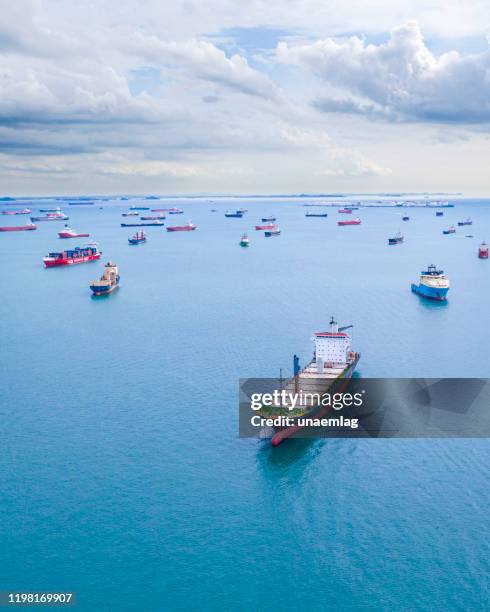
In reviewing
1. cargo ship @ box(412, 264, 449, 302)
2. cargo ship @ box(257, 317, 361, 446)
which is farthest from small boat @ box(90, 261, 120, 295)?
cargo ship @ box(412, 264, 449, 302)

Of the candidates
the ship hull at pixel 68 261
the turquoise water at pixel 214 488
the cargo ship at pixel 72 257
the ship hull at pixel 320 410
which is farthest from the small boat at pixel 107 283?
the ship hull at pixel 320 410

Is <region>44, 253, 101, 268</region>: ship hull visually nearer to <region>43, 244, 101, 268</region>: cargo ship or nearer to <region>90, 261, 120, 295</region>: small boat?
<region>43, 244, 101, 268</region>: cargo ship

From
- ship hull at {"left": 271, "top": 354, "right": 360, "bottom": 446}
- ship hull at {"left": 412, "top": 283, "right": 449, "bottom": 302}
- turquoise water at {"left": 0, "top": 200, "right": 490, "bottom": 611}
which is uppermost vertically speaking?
ship hull at {"left": 412, "top": 283, "right": 449, "bottom": 302}

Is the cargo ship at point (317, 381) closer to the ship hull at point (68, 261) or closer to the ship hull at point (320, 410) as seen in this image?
the ship hull at point (320, 410)

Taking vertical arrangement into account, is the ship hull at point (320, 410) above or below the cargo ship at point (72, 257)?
below

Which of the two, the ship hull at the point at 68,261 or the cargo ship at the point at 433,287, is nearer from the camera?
the cargo ship at the point at 433,287

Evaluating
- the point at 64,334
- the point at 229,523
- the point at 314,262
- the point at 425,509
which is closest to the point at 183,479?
Result: the point at 229,523

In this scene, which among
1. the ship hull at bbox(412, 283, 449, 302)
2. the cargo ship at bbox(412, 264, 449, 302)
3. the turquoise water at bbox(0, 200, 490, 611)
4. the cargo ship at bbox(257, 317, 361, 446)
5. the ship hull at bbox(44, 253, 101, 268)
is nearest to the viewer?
the turquoise water at bbox(0, 200, 490, 611)
